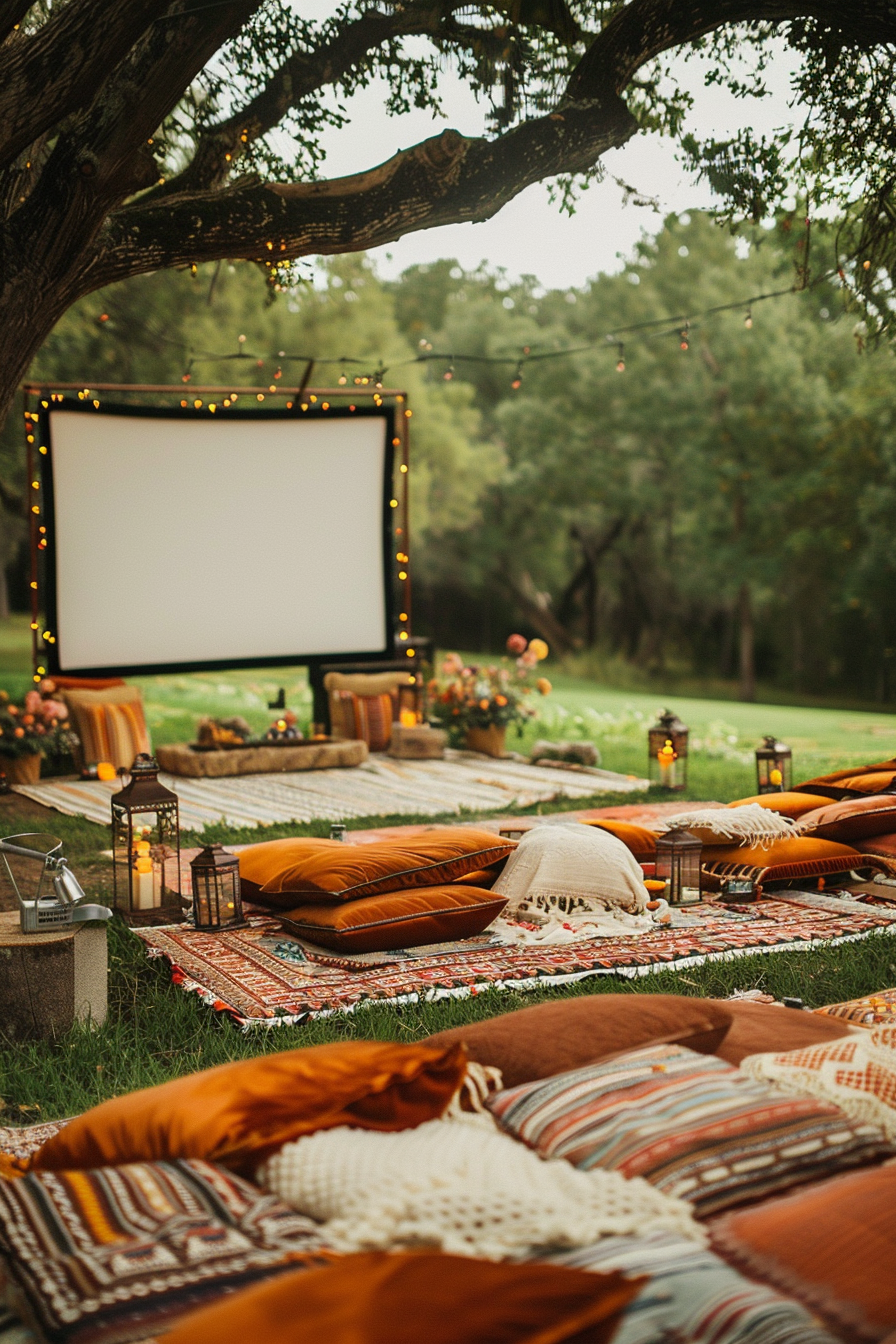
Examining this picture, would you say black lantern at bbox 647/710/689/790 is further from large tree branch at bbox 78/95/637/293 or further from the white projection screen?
large tree branch at bbox 78/95/637/293

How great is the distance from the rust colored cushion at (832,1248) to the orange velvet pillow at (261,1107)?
0.50 m

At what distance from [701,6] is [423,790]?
176 inches

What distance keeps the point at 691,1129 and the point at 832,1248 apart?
253 mm

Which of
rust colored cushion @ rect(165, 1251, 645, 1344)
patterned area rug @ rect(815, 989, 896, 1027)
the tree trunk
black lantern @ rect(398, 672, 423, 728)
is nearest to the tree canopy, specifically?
patterned area rug @ rect(815, 989, 896, 1027)

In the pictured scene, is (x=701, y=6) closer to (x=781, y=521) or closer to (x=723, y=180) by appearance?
(x=723, y=180)

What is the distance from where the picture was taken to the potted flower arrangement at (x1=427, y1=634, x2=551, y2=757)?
926 cm

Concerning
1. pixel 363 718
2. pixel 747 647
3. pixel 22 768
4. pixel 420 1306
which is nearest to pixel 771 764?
pixel 363 718

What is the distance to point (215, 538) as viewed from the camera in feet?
31.3

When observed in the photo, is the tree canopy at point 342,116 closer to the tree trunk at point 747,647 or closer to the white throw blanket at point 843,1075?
the white throw blanket at point 843,1075

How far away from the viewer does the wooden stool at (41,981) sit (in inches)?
128

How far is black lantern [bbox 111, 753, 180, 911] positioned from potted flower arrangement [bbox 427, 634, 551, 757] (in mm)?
4880

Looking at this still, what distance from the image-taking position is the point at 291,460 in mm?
9727

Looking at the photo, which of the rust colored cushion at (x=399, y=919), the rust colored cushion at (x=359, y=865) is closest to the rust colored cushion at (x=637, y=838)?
the rust colored cushion at (x=359, y=865)

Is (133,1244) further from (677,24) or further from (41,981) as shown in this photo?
(677,24)
